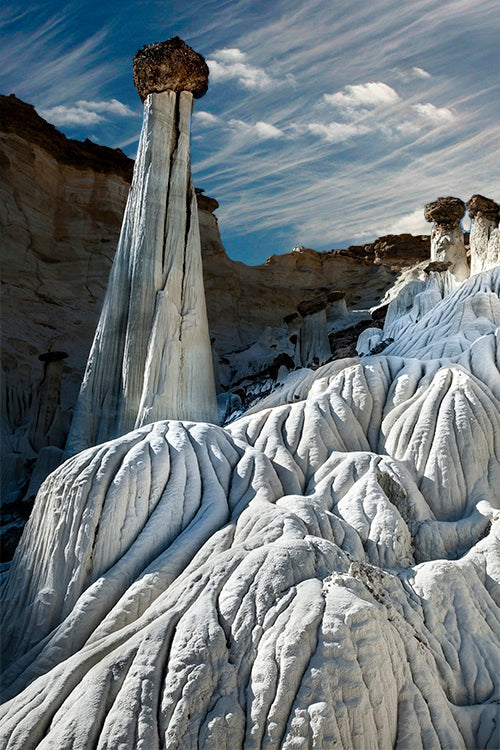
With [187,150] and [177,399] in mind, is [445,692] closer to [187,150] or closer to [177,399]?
[177,399]

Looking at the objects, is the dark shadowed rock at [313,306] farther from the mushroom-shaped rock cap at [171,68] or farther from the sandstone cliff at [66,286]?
the mushroom-shaped rock cap at [171,68]

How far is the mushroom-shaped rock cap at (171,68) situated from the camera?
50.1ft

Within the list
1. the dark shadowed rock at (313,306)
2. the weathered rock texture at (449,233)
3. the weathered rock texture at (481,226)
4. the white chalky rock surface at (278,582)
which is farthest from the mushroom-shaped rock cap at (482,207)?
the white chalky rock surface at (278,582)

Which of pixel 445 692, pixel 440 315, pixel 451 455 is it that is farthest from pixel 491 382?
pixel 440 315

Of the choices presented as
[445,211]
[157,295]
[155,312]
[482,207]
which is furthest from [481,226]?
[155,312]

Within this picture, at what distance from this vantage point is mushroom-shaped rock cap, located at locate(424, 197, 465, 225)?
24578mm

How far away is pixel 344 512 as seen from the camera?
22.5ft

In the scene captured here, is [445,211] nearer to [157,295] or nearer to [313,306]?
[313,306]

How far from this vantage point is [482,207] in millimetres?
21734

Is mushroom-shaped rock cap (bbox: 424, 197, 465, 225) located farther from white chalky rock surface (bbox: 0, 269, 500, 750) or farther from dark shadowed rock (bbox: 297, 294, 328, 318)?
white chalky rock surface (bbox: 0, 269, 500, 750)

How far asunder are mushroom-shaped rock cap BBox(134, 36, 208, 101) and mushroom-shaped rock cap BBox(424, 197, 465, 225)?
11.7m

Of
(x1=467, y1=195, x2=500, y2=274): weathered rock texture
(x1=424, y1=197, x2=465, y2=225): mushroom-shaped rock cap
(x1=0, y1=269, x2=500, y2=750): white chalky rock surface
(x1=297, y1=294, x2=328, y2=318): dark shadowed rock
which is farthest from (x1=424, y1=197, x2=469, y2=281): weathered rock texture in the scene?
(x1=0, y1=269, x2=500, y2=750): white chalky rock surface

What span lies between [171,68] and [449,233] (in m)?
12.6

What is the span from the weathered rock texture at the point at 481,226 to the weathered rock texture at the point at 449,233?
6.83 ft
